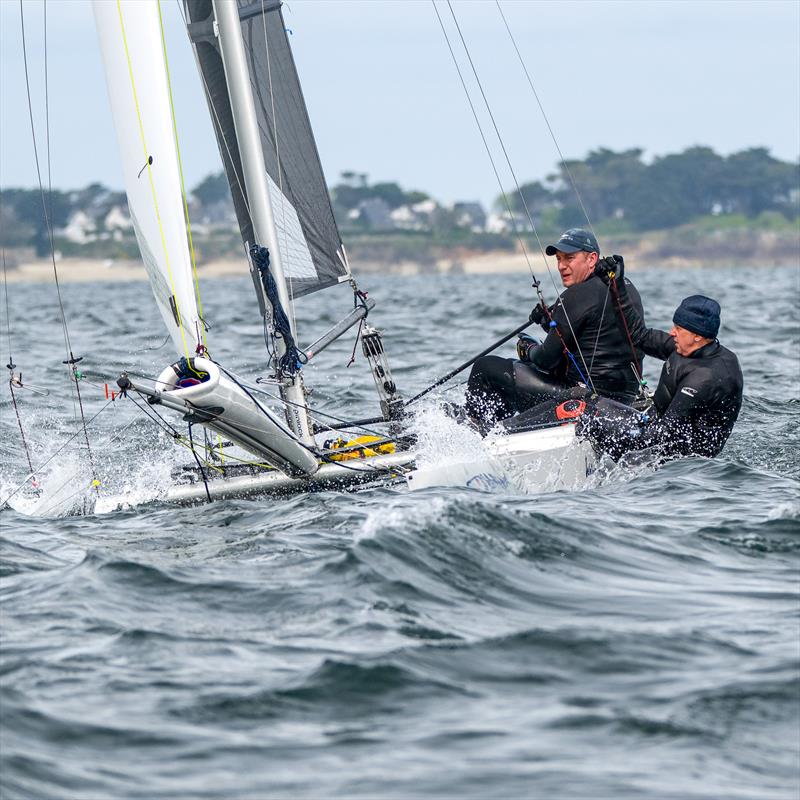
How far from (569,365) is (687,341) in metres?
0.70

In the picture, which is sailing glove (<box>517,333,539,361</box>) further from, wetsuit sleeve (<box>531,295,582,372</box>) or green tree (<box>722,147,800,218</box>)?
green tree (<box>722,147,800,218</box>)

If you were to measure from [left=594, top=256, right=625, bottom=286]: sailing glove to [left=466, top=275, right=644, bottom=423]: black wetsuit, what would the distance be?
0.05 metres

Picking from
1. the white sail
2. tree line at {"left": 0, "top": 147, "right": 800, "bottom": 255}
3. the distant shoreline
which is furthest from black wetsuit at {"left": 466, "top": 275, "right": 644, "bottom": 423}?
tree line at {"left": 0, "top": 147, "right": 800, "bottom": 255}

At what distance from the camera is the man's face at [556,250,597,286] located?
23.1ft

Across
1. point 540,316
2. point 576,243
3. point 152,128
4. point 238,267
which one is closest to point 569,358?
point 540,316

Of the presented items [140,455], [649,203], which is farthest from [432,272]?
[140,455]

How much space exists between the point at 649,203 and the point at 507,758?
351 ft

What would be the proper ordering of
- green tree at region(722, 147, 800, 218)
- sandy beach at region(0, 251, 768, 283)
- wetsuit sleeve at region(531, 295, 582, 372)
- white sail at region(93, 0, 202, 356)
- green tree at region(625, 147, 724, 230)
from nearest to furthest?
white sail at region(93, 0, 202, 356) < wetsuit sleeve at region(531, 295, 582, 372) < sandy beach at region(0, 251, 768, 283) < green tree at region(625, 147, 724, 230) < green tree at region(722, 147, 800, 218)

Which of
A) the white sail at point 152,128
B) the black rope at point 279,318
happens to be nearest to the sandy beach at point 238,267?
the black rope at point 279,318

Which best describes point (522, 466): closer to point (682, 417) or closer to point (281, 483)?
point (682, 417)

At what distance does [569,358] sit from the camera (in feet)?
23.3

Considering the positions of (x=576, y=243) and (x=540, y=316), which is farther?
(x=540, y=316)

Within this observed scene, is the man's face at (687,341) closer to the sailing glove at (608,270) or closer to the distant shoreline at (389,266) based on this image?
the sailing glove at (608,270)

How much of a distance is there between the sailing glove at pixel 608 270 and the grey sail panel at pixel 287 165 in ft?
4.59
